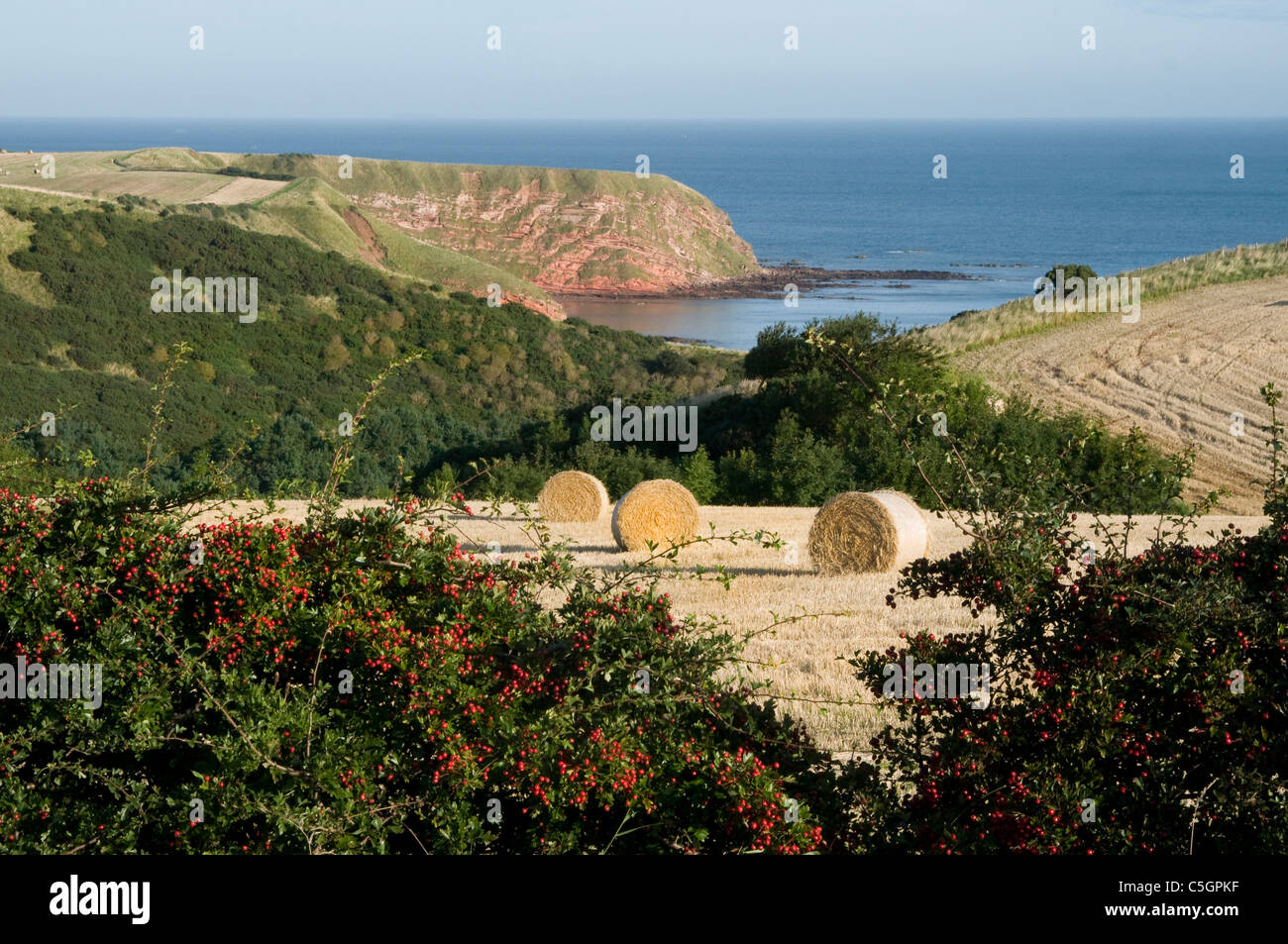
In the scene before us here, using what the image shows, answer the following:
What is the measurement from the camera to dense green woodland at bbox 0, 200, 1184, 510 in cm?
2225

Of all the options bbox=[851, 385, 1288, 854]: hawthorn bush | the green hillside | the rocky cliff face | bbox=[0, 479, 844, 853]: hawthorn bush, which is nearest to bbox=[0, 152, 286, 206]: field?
the green hillside

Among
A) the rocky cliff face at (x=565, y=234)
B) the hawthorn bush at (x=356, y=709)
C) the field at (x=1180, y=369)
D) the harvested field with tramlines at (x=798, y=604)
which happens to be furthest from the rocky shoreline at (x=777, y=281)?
the hawthorn bush at (x=356, y=709)

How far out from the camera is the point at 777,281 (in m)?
111

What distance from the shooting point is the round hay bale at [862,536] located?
13352 millimetres

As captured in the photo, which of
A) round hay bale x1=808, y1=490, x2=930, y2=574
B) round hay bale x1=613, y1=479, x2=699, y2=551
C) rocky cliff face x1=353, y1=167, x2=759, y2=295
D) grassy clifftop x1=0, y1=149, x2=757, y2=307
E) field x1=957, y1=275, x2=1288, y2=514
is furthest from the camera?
rocky cliff face x1=353, y1=167, x2=759, y2=295

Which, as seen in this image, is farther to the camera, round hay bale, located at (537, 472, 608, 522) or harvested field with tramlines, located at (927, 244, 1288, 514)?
harvested field with tramlines, located at (927, 244, 1288, 514)

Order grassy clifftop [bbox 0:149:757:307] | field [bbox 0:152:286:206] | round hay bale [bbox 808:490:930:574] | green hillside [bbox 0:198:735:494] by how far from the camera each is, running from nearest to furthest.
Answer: round hay bale [bbox 808:490:930:574]
green hillside [bbox 0:198:735:494]
field [bbox 0:152:286:206]
grassy clifftop [bbox 0:149:757:307]

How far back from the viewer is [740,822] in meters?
4.49

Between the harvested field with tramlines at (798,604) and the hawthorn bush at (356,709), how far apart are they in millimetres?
403

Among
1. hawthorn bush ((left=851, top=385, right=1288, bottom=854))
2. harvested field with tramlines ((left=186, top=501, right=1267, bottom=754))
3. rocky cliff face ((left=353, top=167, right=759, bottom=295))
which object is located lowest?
harvested field with tramlines ((left=186, top=501, right=1267, bottom=754))

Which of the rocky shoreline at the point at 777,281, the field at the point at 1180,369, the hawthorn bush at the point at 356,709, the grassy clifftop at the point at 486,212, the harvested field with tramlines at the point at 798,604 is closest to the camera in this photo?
the hawthorn bush at the point at 356,709

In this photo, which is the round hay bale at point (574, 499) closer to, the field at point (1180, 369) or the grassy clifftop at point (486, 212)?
the field at point (1180, 369)

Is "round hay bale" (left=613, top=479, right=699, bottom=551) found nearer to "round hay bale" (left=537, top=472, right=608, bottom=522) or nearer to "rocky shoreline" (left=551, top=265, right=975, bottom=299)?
"round hay bale" (left=537, top=472, right=608, bottom=522)

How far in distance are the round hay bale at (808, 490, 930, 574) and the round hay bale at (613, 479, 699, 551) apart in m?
2.24
